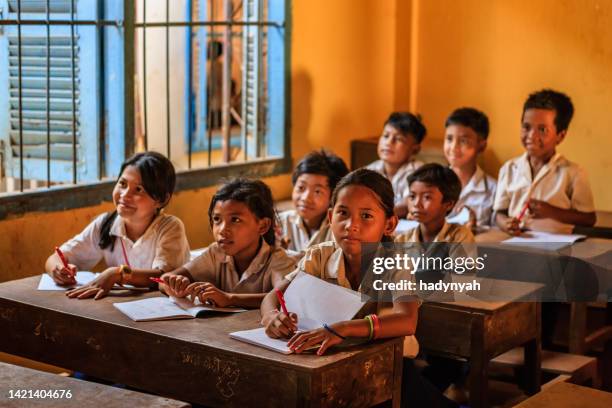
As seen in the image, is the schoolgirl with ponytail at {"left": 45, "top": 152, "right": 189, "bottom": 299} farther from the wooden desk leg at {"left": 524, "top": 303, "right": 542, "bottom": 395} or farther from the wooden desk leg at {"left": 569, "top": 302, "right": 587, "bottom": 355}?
the wooden desk leg at {"left": 569, "top": 302, "right": 587, "bottom": 355}

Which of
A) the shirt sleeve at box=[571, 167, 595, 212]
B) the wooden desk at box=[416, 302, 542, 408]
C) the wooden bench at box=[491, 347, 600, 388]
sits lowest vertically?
the wooden bench at box=[491, 347, 600, 388]

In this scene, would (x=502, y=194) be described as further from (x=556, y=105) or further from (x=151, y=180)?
(x=151, y=180)

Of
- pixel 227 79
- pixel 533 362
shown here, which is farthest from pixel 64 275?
pixel 227 79

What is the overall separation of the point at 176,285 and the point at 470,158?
2415 millimetres

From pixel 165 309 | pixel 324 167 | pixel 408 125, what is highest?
pixel 408 125

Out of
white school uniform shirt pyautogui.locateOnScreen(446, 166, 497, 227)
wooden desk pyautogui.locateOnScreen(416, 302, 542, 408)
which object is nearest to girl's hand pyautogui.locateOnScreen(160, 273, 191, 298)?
wooden desk pyautogui.locateOnScreen(416, 302, 542, 408)

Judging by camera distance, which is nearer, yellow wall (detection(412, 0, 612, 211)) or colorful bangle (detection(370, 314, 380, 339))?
colorful bangle (detection(370, 314, 380, 339))

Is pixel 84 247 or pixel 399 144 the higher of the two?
pixel 399 144

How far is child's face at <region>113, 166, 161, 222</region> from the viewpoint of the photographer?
11.8 ft

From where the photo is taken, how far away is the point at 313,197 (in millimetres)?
4168

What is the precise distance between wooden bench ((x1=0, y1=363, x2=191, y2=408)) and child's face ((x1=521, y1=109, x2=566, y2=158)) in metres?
3.02

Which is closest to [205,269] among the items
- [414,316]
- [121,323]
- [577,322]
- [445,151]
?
[121,323]

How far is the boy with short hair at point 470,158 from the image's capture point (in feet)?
16.7

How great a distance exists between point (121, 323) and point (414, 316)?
0.86 meters
